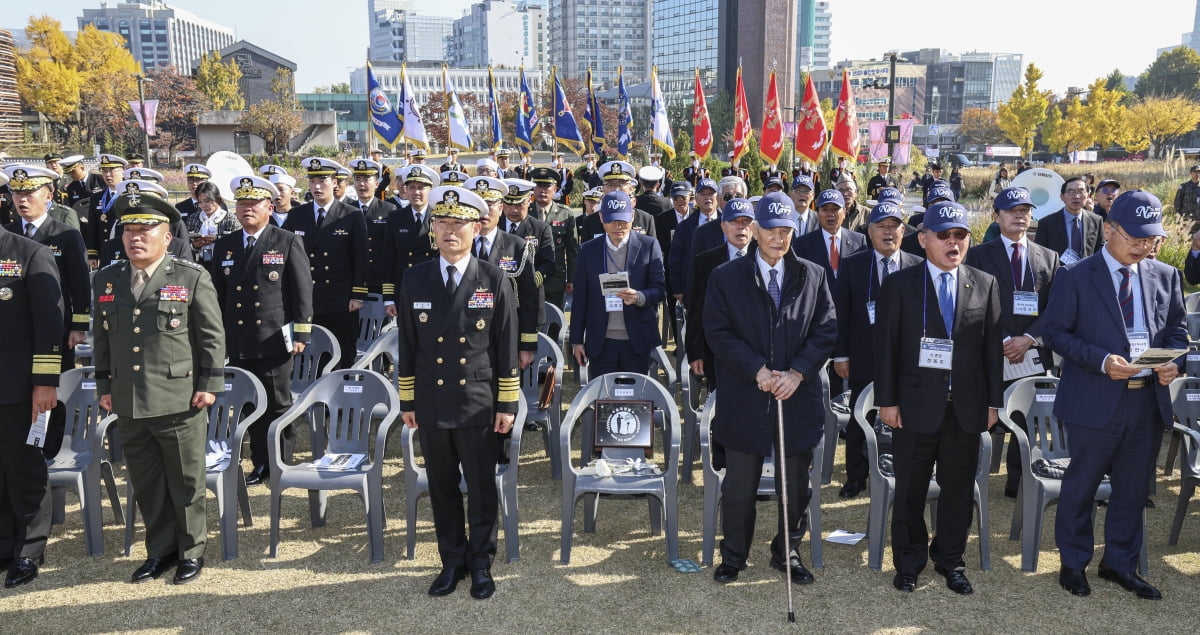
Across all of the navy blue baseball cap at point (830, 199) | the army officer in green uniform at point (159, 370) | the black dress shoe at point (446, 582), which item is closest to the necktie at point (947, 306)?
the navy blue baseball cap at point (830, 199)

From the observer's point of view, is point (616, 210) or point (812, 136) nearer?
point (616, 210)

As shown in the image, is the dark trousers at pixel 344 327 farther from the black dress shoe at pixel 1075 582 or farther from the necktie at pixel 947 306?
the black dress shoe at pixel 1075 582

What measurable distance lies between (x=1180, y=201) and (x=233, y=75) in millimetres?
56956

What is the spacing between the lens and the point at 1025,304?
527cm

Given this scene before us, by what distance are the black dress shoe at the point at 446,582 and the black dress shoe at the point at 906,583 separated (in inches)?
90.4

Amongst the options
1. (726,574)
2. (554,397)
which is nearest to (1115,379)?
(726,574)

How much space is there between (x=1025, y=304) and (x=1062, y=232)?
2.18 m

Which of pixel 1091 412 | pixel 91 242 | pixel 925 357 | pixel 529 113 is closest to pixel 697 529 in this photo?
pixel 925 357

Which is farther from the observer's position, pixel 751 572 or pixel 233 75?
pixel 233 75

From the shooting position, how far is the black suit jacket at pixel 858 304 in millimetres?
5434

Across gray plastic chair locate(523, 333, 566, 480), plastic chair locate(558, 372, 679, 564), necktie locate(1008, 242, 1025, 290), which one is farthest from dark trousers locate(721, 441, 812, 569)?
necktie locate(1008, 242, 1025, 290)

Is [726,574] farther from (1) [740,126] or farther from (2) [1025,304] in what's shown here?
(1) [740,126]

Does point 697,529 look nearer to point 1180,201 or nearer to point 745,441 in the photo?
point 745,441

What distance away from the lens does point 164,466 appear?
14.8ft
